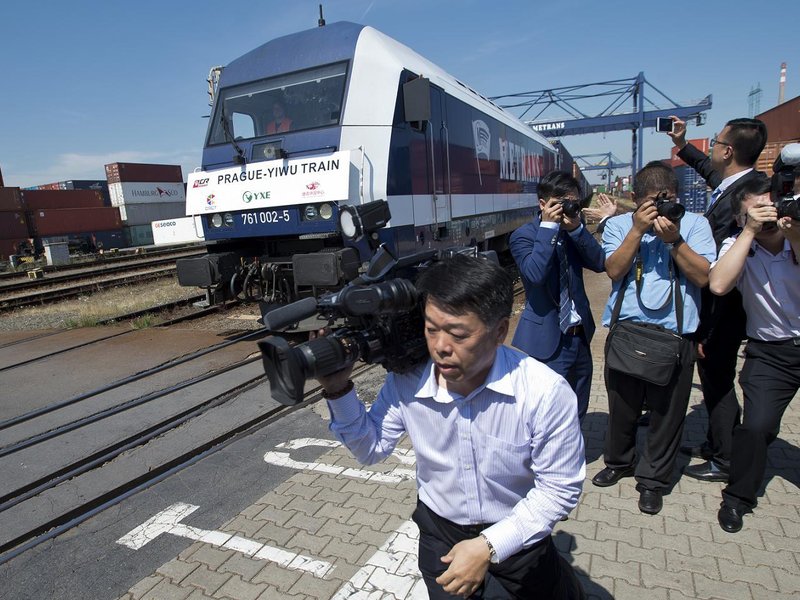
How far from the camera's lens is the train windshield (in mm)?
6074

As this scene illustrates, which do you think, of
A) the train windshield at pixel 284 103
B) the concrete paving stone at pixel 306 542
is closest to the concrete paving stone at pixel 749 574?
the concrete paving stone at pixel 306 542

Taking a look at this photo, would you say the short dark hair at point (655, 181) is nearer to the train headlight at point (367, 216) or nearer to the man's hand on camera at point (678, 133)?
the train headlight at point (367, 216)

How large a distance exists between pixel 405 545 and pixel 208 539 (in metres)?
1.15

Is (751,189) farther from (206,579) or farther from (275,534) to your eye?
(206,579)

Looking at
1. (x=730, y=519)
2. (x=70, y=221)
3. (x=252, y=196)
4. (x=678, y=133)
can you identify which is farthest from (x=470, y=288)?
(x=70, y=221)

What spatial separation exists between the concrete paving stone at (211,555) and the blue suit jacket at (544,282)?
203 centimetres

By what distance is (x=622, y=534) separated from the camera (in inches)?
111

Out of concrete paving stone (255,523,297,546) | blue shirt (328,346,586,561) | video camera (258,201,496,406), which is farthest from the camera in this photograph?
concrete paving stone (255,523,297,546)

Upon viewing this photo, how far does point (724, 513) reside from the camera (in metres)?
2.82

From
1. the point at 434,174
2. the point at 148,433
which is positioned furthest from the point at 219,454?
the point at 434,174

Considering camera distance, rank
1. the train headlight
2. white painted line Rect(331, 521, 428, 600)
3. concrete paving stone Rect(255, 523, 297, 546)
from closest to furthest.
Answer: the train headlight < white painted line Rect(331, 521, 428, 600) < concrete paving stone Rect(255, 523, 297, 546)

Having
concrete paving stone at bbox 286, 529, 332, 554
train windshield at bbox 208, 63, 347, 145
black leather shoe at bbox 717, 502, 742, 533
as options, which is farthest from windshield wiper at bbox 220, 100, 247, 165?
black leather shoe at bbox 717, 502, 742, 533

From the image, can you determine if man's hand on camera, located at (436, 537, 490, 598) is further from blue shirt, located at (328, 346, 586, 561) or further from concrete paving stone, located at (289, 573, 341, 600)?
concrete paving stone, located at (289, 573, 341, 600)

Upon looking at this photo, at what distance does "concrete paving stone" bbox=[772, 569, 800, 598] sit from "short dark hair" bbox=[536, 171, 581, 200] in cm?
210
